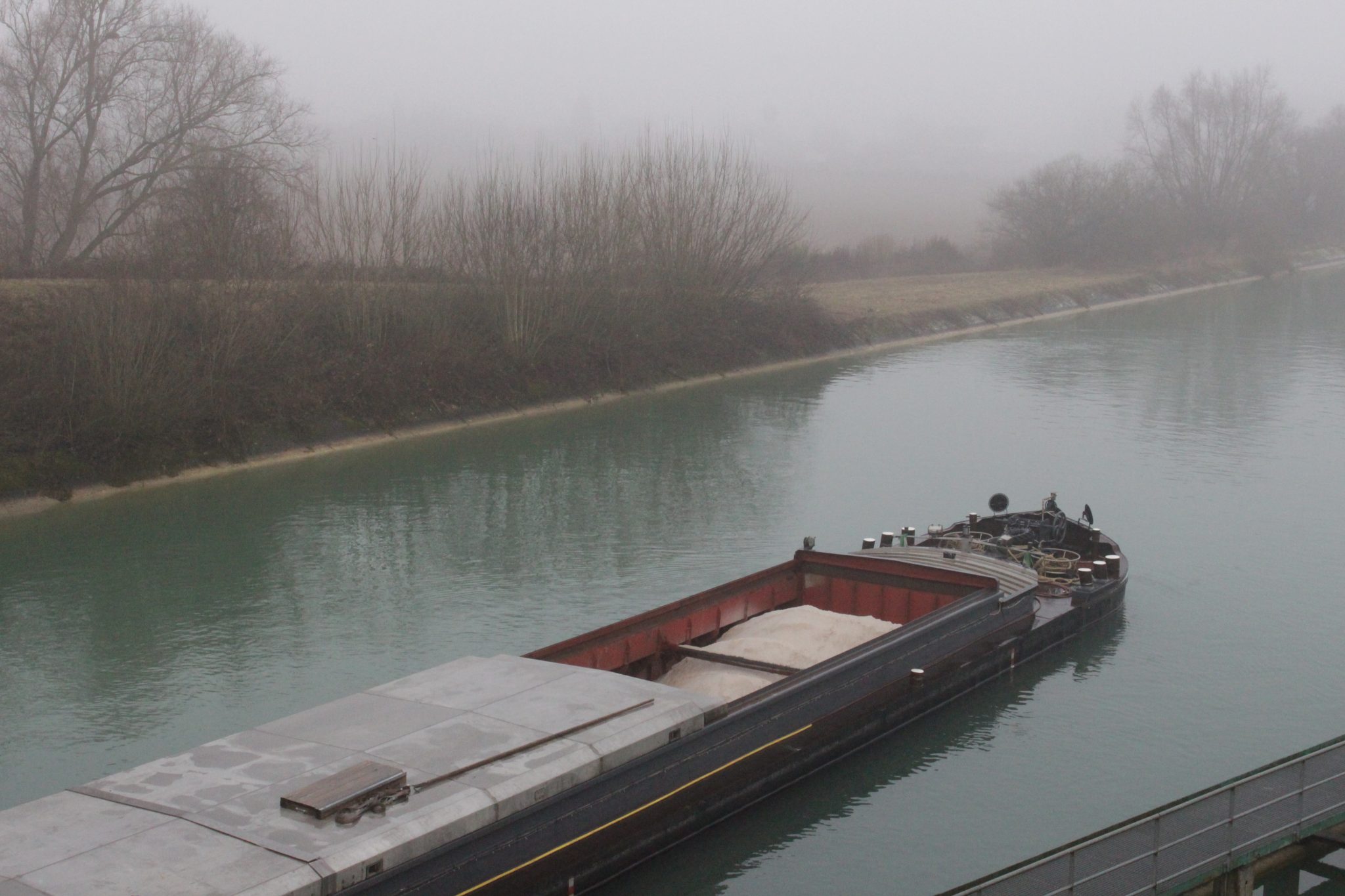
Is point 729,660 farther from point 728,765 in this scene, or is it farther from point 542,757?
point 542,757

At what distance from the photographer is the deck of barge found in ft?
24.5

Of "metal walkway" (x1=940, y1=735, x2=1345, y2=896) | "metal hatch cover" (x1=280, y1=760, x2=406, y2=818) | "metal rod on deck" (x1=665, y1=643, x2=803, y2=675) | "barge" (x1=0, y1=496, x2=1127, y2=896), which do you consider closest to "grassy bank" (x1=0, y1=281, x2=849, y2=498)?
"metal rod on deck" (x1=665, y1=643, x2=803, y2=675)

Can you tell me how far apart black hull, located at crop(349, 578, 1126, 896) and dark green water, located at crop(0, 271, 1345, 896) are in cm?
31

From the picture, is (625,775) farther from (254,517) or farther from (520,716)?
(254,517)

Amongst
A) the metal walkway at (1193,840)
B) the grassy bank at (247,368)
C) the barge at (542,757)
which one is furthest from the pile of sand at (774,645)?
the grassy bank at (247,368)

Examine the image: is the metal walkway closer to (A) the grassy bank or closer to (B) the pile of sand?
(B) the pile of sand

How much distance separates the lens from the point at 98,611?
61.2 feet

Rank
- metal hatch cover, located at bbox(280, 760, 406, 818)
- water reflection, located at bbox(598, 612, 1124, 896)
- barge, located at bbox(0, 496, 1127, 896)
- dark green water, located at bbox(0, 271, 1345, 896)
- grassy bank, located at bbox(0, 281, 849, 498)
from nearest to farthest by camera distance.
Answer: barge, located at bbox(0, 496, 1127, 896) < metal hatch cover, located at bbox(280, 760, 406, 818) < water reflection, located at bbox(598, 612, 1124, 896) < dark green water, located at bbox(0, 271, 1345, 896) < grassy bank, located at bbox(0, 281, 849, 498)

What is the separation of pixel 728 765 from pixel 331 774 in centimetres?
371

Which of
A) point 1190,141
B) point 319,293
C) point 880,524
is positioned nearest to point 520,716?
point 880,524

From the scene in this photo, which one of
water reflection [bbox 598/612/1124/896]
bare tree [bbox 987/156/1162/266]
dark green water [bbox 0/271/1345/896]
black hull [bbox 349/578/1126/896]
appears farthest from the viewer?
bare tree [bbox 987/156/1162/266]

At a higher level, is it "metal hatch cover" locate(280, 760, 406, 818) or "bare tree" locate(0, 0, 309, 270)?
"bare tree" locate(0, 0, 309, 270)

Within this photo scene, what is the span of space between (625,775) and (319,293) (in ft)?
88.3

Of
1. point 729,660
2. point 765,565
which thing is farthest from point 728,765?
point 765,565
